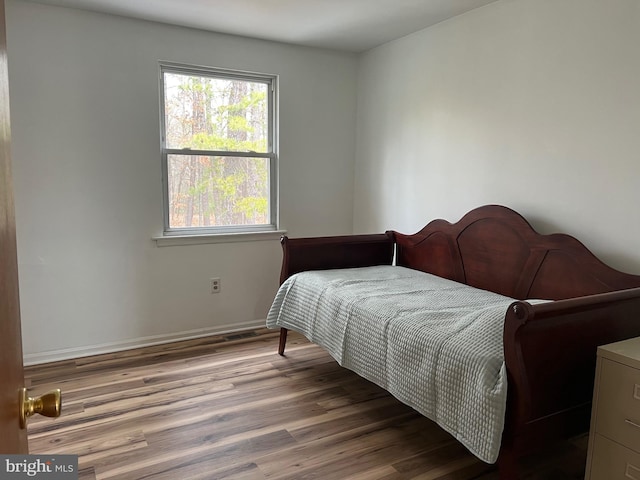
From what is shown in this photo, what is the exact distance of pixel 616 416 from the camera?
158 cm

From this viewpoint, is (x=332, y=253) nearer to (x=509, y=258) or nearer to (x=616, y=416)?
(x=509, y=258)

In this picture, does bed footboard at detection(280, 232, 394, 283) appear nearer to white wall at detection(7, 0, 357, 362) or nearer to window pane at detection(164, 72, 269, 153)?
white wall at detection(7, 0, 357, 362)

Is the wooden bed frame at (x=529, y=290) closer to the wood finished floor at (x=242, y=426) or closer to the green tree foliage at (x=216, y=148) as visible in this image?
the wood finished floor at (x=242, y=426)

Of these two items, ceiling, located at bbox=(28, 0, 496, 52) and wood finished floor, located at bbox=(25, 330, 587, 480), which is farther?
ceiling, located at bbox=(28, 0, 496, 52)

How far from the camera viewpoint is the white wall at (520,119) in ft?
7.13

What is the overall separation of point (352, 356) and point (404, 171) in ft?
5.48

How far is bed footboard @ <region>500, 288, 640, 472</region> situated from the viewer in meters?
1.58

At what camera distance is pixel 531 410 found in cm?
165

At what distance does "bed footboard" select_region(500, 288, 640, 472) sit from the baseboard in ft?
7.85

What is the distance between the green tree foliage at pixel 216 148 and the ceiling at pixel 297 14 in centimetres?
42

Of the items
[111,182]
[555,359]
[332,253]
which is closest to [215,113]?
[111,182]

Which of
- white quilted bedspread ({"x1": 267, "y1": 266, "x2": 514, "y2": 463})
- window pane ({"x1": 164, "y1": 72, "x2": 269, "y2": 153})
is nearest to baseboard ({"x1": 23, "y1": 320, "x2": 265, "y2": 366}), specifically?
white quilted bedspread ({"x1": 267, "y1": 266, "x2": 514, "y2": 463})

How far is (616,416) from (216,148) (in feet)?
9.59

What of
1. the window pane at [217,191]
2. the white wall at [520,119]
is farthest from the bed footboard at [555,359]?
the window pane at [217,191]
